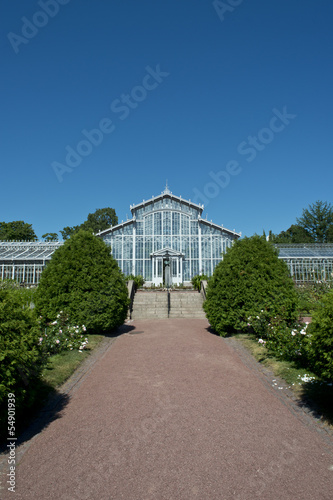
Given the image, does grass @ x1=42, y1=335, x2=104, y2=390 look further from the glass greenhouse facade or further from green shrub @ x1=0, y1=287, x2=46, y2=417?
the glass greenhouse facade

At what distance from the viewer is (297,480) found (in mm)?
3150

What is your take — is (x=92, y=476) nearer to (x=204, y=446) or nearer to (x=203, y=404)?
(x=204, y=446)

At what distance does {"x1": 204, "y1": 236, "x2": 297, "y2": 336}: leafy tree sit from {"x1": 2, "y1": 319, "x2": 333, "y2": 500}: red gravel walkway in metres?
3.32

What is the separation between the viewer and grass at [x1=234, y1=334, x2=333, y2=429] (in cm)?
473

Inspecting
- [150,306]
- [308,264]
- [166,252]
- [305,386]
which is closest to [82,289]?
[305,386]

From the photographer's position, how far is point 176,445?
381 cm

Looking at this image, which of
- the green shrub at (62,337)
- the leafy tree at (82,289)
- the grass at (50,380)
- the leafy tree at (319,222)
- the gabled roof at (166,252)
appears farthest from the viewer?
the leafy tree at (319,222)

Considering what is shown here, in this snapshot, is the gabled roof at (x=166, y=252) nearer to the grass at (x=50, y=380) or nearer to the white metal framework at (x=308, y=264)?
the white metal framework at (x=308, y=264)

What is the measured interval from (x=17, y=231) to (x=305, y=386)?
52.0 metres

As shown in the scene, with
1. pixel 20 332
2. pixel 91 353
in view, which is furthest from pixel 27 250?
pixel 20 332

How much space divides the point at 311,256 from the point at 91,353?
1997 cm

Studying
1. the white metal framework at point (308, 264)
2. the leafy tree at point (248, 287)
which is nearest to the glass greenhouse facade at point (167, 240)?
the white metal framework at point (308, 264)

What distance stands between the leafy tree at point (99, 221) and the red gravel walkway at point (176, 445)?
54907mm

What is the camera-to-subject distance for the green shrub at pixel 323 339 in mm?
4297
